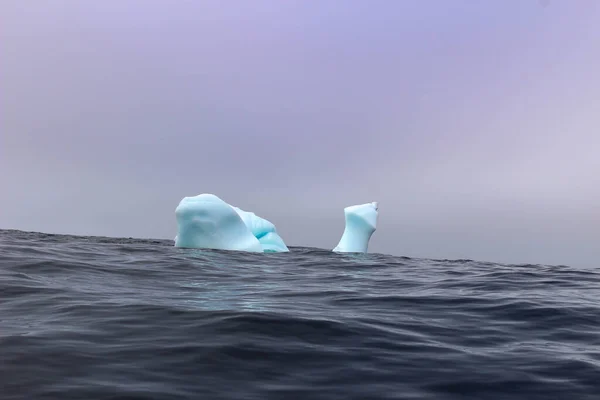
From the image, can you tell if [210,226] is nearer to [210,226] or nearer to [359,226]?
[210,226]

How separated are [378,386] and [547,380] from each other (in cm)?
143

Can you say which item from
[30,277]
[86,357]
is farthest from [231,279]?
[86,357]

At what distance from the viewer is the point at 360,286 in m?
9.48

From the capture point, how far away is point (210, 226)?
20.8 meters

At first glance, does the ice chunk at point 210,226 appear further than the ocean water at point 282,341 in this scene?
Yes

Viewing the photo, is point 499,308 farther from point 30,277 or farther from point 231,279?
point 30,277

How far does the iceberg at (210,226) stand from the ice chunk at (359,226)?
20.1 feet

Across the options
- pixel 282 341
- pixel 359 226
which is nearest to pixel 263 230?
pixel 359 226

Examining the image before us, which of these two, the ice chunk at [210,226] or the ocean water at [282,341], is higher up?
the ice chunk at [210,226]

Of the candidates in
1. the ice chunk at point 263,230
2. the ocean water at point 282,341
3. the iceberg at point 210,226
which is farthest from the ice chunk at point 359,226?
the ocean water at point 282,341

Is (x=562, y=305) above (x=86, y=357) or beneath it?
above

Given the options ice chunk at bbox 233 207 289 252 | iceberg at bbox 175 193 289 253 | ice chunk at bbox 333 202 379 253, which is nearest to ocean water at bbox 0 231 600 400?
iceberg at bbox 175 193 289 253

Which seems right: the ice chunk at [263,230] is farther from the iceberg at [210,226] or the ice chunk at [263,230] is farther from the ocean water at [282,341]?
the ocean water at [282,341]

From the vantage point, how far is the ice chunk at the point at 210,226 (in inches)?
814
